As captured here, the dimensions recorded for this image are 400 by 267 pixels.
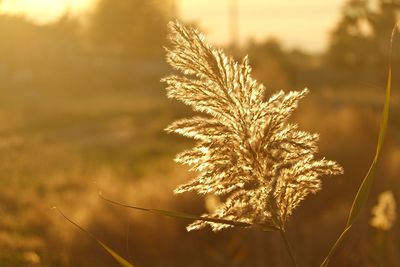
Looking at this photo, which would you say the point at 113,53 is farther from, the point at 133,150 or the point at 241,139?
the point at 241,139

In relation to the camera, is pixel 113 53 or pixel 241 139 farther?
pixel 113 53

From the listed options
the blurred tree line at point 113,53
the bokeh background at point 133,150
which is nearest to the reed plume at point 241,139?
the bokeh background at point 133,150

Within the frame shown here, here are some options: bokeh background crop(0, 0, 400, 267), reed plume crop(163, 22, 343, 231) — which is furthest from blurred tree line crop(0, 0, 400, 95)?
reed plume crop(163, 22, 343, 231)

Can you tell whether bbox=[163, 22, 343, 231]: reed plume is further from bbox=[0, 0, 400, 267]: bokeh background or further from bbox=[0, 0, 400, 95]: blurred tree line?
bbox=[0, 0, 400, 95]: blurred tree line

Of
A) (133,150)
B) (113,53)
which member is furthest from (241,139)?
(113,53)

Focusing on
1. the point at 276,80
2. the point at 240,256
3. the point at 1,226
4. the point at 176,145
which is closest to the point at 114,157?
the point at 176,145

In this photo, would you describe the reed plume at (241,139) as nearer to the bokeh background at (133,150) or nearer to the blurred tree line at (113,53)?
the bokeh background at (133,150)
